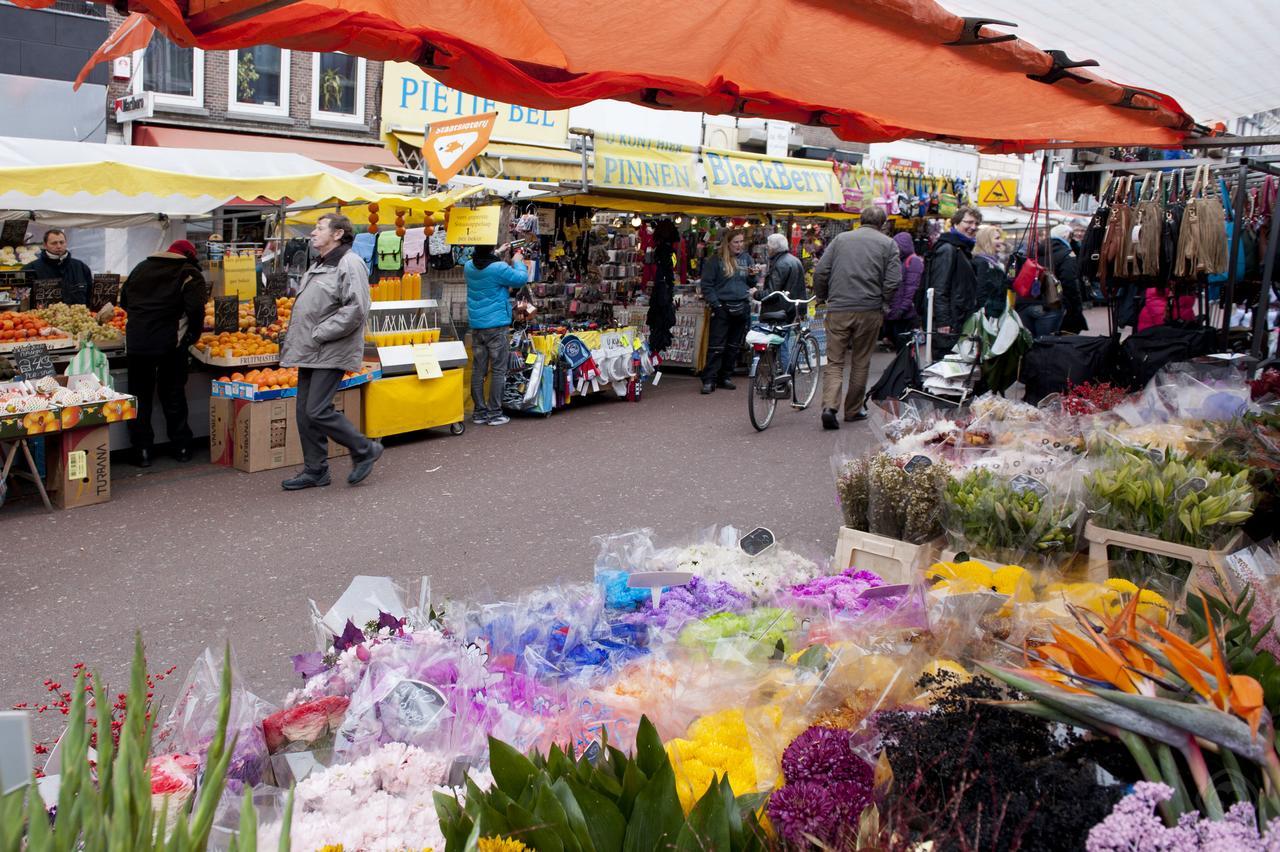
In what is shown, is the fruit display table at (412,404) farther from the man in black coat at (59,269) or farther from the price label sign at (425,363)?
the man in black coat at (59,269)

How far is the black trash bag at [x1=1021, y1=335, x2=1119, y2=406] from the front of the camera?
24.1 ft

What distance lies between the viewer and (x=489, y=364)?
10383 millimetres

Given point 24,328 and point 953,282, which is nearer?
point 24,328

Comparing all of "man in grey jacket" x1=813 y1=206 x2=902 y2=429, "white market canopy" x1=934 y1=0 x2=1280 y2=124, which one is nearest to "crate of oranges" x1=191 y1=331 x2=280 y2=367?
"man in grey jacket" x1=813 y1=206 x2=902 y2=429

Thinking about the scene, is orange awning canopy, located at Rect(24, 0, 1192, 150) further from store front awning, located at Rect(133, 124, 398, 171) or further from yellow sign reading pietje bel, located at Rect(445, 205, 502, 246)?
store front awning, located at Rect(133, 124, 398, 171)

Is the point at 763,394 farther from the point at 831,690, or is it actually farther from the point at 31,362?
the point at 831,690

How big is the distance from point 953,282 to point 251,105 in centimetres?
1270

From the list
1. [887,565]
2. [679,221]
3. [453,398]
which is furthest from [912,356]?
[679,221]

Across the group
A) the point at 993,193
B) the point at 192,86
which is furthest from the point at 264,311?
the point at 993,193

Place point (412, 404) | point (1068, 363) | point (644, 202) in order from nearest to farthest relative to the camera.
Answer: point (1068, 363), point (412, 404), point (644, 202)

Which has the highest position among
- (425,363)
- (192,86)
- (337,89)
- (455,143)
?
(337,89)

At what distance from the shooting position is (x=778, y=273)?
1208 centimetres

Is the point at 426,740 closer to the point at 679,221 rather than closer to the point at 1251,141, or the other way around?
the point at 1251,141

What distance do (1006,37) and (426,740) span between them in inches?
115
